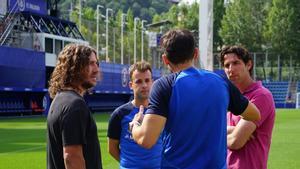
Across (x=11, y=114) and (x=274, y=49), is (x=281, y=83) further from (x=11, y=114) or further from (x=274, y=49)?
(x=11, y=114)

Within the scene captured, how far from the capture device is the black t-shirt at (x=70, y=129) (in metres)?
4.61

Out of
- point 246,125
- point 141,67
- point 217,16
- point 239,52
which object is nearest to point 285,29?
point 217,16

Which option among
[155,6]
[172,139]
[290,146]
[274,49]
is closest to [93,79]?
[172,139]

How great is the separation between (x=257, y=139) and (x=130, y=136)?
1.47 m

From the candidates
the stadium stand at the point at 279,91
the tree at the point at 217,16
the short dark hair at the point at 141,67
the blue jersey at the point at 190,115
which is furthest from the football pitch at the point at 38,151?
the tree at the point at 217,16

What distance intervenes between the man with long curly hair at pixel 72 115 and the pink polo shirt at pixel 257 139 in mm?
1170

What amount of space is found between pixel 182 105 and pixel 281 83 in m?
79.6

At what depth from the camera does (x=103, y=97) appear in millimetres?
54125

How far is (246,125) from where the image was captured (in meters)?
5.00

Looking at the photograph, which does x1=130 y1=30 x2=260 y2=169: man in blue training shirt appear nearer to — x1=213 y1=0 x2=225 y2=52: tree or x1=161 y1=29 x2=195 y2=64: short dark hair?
x1=161 y1=29 x2=195 y2=64: short dark hair

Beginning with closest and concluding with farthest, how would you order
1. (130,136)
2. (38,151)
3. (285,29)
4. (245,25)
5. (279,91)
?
(130,136) < (38,151) < (279,91) < (285,29) < (245,25)

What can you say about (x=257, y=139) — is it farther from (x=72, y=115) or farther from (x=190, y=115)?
(x=72, y=115)

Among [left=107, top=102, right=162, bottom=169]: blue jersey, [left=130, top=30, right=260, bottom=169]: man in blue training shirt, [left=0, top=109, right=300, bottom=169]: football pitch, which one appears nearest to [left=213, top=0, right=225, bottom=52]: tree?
[left=0, top=109, right=300, bottom=169]: football pitch

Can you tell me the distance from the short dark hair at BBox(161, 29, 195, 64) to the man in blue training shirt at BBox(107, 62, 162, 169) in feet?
6.48
